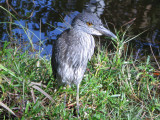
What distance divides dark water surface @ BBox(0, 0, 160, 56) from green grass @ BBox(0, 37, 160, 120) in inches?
63.7

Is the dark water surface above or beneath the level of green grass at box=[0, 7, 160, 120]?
above

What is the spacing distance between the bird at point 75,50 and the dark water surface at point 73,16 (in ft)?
5.91

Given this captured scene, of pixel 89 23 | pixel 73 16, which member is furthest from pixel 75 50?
pixel 73 16

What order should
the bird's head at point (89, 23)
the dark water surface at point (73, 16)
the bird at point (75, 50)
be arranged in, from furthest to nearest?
the dark water surface at point (73, 16) < the bird's head at point (89, 23) < the bird at point (75, 50)

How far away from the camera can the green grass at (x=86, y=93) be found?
2518mm

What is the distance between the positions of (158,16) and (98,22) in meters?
3.80

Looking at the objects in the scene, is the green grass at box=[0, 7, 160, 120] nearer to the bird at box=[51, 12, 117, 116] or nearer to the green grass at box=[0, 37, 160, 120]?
the green grass at box=[0, 37, 160, 120]

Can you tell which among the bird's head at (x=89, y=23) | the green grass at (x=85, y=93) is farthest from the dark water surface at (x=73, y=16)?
the bird's head at (x=89, y=23)

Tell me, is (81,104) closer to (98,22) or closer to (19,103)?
(19,103)

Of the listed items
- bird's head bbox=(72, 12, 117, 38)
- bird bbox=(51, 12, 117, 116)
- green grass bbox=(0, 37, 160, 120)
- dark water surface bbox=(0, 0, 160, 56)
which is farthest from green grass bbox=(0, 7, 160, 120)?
dark water surface bbox=(0, 0, 160, 56)

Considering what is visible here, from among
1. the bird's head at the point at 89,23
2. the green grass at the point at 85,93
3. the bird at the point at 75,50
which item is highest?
the bird's head at the point at 89,23

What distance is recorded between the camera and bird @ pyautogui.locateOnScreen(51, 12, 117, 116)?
9.80 ft

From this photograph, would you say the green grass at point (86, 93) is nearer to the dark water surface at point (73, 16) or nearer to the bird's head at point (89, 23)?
the bird's head at point (89, 23)

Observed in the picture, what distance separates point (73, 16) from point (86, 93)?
339 cm
